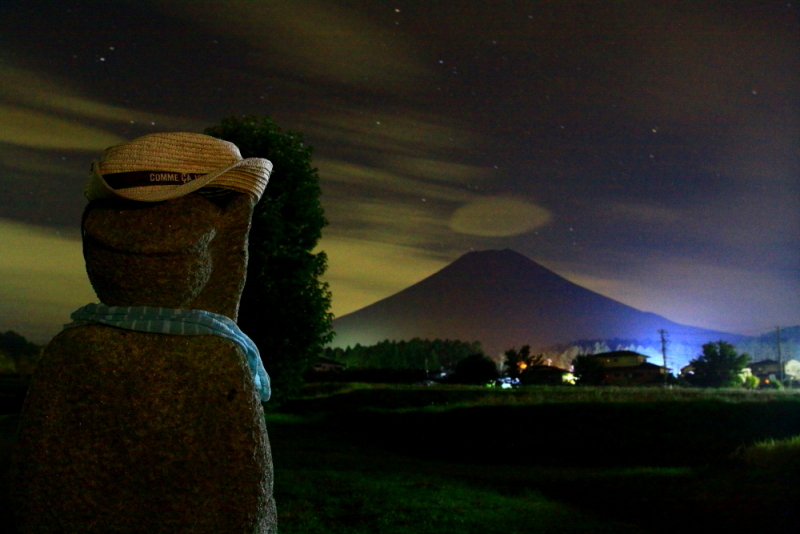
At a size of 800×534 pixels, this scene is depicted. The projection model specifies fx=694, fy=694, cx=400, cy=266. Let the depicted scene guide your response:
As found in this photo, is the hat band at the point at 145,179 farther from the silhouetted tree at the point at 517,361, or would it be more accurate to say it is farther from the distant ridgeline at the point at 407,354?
the distant ridgeline at the point at 407,354

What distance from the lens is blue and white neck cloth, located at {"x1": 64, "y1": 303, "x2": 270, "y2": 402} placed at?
3.40 meters

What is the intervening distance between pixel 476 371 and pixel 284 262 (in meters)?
42.5

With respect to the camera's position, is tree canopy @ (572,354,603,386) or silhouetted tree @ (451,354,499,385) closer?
silhouetted tree @ (451,354,499,385)

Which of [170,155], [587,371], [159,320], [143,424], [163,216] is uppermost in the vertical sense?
[170,155]

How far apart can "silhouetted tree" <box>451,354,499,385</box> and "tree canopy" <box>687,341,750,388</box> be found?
17.0 m

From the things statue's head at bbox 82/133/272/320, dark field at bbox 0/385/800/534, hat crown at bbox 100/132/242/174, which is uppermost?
hat crown at bbox 100/132/242/174

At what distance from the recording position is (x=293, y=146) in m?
19.6

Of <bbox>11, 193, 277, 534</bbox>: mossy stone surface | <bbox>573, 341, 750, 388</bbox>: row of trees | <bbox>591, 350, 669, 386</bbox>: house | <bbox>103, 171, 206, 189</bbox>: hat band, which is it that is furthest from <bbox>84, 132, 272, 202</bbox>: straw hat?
<bbox>591, 350, 669, 386</bbox>: house

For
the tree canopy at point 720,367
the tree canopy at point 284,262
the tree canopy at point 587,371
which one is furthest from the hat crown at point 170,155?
the tree canopy at point 587,371

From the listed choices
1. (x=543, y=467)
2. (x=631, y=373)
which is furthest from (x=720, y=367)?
(x=543, y=467)

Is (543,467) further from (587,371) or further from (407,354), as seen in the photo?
(407,354)

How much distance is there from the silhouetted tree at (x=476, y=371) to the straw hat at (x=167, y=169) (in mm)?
57073

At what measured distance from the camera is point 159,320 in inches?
135

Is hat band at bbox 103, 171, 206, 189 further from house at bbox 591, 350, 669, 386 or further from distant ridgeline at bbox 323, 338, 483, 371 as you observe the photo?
distant ridgeline at bbox 323, 338, 483, 371
